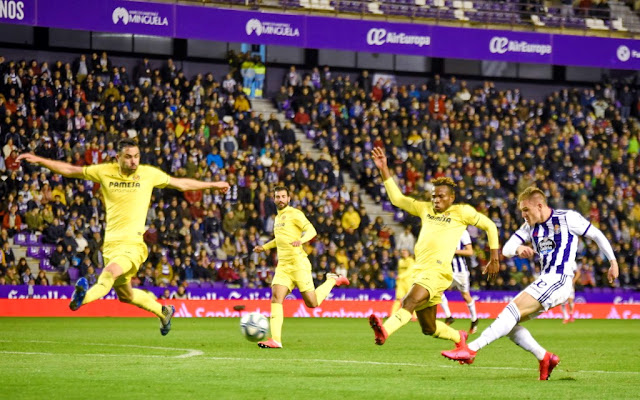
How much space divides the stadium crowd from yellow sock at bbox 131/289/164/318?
13.4 m

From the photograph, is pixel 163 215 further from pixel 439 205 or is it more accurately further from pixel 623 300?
pixel 439 205

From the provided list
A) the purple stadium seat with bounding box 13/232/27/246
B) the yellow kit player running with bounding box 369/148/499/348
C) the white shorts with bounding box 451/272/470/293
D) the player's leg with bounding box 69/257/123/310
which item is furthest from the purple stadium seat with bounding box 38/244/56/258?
the yellow kit player running with bounding box 369/148/499/348

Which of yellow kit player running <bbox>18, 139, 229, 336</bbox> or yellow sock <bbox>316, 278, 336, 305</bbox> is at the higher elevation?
yellow kit player running <bbox>18, 139, 229, 336</bbox>

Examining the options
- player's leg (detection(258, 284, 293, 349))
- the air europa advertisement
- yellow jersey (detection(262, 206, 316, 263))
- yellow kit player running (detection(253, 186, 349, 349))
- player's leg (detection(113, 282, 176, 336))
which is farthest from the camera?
the air europa advertisement

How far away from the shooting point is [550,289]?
11750 millimetres

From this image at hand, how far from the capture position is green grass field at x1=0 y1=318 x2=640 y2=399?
10406 millimetres

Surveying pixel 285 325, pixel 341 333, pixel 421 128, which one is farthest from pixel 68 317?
pixel 421 128

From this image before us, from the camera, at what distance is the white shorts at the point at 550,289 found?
38.5 ft

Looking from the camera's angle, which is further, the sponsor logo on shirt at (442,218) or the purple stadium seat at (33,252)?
the purple stadium seat at (33,252)

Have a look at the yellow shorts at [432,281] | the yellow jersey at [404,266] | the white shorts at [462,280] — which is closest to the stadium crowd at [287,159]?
the yellow jersey at [404,266]

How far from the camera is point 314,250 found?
30938 millimetres

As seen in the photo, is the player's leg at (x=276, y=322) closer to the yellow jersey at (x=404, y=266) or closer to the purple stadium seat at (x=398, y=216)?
the yellow jersey at (x=404, y=266)

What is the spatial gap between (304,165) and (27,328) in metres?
13.1

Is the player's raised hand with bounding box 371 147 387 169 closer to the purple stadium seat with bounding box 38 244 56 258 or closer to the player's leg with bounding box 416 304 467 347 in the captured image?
the player's leg with bounding box 416 304 467 347
